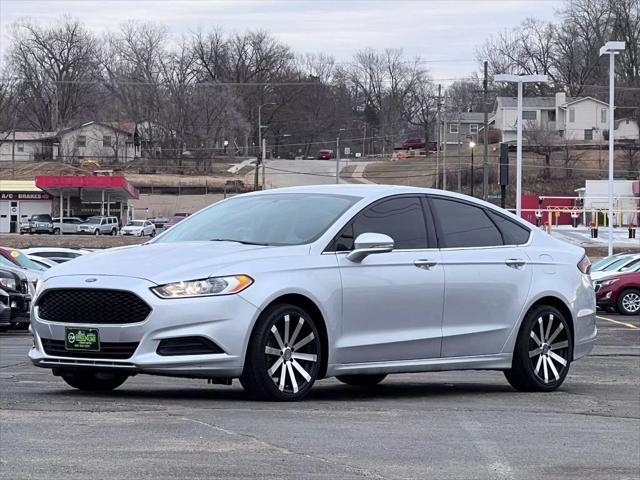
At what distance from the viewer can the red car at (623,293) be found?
90.5 feet

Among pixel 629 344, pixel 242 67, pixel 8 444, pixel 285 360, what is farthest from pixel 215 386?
pixel 242 67

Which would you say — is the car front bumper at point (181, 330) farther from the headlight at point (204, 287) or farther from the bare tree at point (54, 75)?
the bare tree at point (54, 75)

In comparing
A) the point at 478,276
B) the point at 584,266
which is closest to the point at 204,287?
the point at 478,276

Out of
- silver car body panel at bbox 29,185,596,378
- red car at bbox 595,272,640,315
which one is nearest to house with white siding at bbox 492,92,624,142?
red car at bbox 595,272,640,315

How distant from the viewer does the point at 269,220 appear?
9.05 metres

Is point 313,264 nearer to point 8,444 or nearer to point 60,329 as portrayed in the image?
point 60,329

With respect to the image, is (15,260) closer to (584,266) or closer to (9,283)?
(9,283)

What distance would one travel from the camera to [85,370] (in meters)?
8.28

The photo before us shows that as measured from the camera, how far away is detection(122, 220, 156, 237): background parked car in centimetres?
7412

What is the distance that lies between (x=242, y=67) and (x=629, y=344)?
123 meters

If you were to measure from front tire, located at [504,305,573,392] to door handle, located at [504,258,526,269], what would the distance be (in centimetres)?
45

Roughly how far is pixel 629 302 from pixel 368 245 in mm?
20302

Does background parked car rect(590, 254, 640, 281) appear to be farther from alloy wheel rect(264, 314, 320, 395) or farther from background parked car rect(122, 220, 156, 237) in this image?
background parked car rect(122, 220, 156, 237)

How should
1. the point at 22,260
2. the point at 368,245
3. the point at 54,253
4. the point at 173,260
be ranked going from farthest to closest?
the point at 54,253 → the point at 22,260 → the point at 368,245 → the point at 173,260
